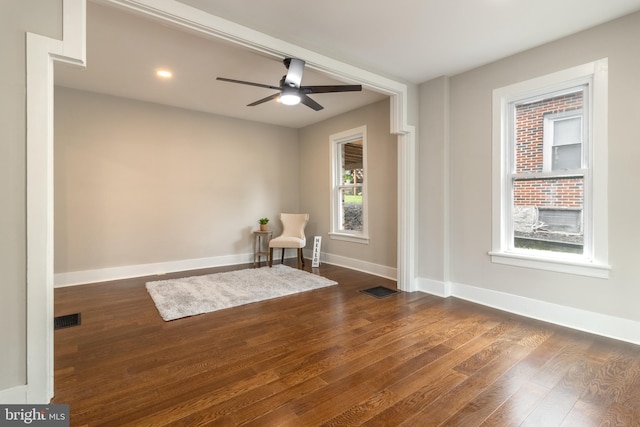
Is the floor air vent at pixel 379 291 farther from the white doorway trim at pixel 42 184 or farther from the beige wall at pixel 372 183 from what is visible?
the white doorway trim at pixel 42 184

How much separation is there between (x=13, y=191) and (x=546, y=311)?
432 cm

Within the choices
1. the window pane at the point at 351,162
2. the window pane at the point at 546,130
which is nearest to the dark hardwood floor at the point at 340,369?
the window pane at the point at 546,130

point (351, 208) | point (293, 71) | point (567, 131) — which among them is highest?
point (293, 71)

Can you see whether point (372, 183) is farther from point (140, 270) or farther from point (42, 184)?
point (42, 184)

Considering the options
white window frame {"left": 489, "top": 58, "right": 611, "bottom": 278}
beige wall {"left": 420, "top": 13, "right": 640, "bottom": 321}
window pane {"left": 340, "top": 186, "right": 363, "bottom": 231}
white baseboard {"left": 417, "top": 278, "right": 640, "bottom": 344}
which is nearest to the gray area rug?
window pane {"left": 340, "top": 186, "right": 363, "bottom": 231}

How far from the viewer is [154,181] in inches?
191

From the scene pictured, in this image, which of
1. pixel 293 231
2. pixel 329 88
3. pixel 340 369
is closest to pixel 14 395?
pixel 340 369

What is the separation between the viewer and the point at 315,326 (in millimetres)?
2834

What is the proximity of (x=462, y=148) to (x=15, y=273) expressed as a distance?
4124 mm

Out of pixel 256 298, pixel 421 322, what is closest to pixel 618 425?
pixel 421 322

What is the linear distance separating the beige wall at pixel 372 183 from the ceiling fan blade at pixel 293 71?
2202mm

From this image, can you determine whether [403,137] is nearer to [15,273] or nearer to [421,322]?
[421,322]

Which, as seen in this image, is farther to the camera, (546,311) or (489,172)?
(489,172)

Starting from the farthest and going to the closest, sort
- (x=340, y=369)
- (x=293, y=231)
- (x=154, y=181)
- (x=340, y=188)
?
(x=293, y=231) < (x=340, y=188) < (x=154, y=181) < (x=340, y=369)
